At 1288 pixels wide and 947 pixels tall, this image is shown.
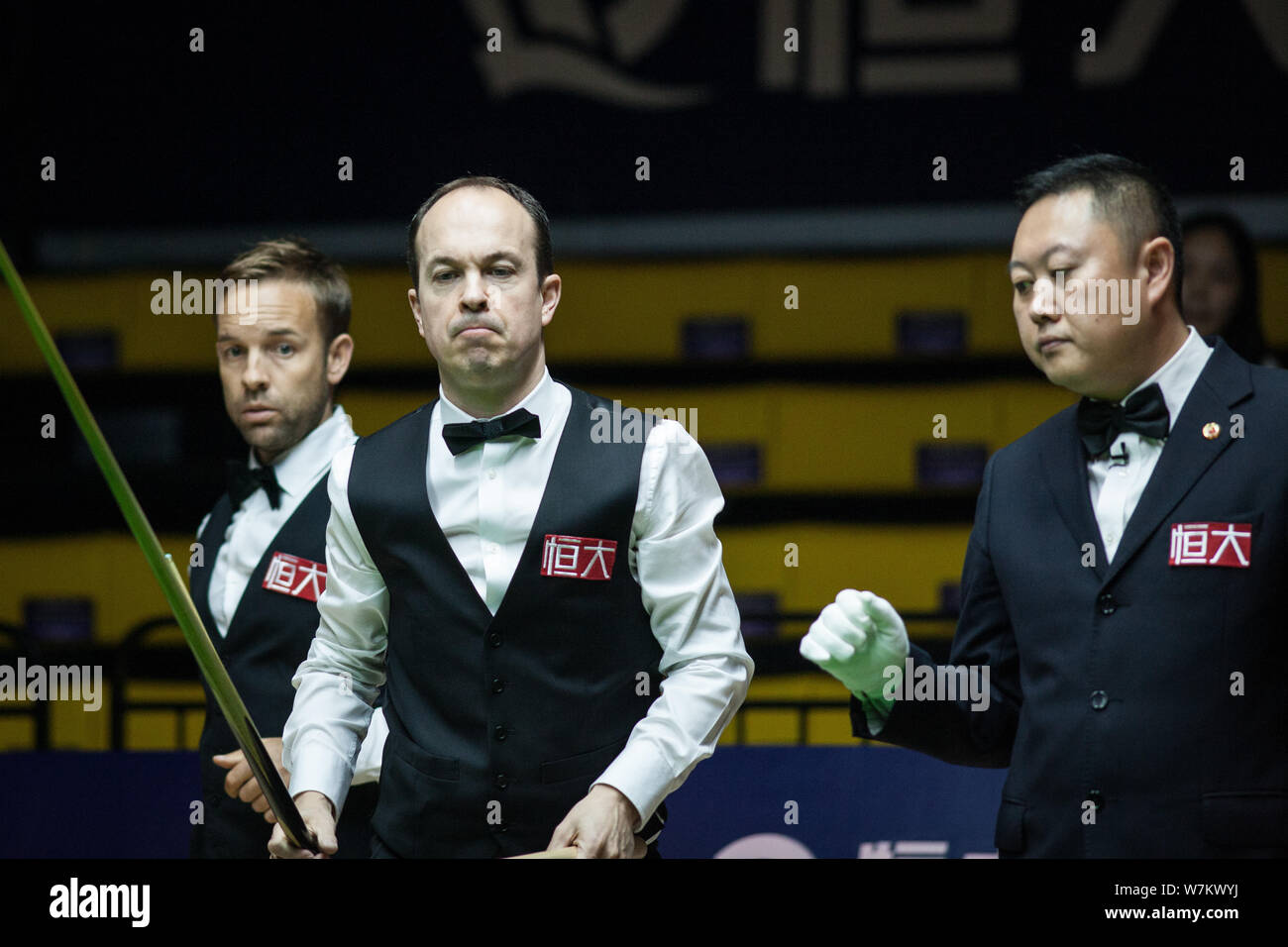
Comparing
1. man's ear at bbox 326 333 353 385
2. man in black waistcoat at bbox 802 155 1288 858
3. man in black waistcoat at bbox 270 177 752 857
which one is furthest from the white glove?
man's ear at bbox 326 333 353 385

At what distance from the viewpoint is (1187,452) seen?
6.41 ft

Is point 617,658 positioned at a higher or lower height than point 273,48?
lower

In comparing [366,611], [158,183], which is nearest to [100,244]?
[158,183]

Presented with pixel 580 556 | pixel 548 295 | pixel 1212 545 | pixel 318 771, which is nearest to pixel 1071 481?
pixel 1212 545

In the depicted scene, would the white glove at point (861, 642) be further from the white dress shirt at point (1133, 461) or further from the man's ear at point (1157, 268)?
the man's ear at point (1157, 268)

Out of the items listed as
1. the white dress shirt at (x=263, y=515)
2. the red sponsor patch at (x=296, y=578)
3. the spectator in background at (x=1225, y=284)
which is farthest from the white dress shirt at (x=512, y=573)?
the spectator in background at (x=1225, y=284)

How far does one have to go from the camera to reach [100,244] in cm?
297

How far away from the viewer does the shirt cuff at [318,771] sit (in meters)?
1.96

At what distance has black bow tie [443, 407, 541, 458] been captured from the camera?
2072 millimetres

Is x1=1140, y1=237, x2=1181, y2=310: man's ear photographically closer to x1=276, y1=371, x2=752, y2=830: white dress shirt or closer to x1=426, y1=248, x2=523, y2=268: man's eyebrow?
x1=276, y1=371, x2=752, y2=830: white dress shirt

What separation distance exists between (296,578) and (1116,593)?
4.39 ft

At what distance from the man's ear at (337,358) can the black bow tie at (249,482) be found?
21 cm
